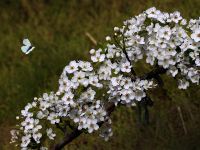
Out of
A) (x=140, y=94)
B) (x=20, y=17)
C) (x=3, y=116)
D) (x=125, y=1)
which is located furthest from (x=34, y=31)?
(x=140, y=94)

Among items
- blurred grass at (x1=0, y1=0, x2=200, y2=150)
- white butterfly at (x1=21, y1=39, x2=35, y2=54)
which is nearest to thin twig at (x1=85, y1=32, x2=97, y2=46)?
blurred grass at (x1=0, y1=0, x2=200, y2=150)

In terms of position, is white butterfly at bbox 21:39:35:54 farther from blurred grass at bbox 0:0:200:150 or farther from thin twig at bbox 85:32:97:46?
thin twig at bbox 85:32:97:46

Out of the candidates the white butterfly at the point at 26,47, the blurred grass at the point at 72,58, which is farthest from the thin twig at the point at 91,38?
the white butterfly at the point at 26,47

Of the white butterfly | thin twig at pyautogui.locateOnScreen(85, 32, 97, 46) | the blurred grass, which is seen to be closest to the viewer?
the white butterfly

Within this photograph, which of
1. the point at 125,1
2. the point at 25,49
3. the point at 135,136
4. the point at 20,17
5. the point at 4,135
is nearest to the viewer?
the point at 25,49

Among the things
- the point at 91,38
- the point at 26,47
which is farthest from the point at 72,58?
the point at 26,47

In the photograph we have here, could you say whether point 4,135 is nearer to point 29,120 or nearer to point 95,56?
point 29,120

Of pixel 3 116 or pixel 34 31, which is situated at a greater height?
pixel 34 31

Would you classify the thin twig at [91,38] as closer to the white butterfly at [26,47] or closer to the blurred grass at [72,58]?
the blurred grass at [72,58]

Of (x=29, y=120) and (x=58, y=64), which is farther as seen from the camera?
→ (x=58, y=64)
